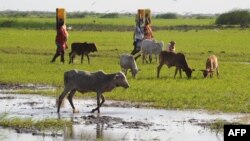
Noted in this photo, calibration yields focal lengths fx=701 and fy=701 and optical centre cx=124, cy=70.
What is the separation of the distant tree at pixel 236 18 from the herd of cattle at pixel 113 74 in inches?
3173

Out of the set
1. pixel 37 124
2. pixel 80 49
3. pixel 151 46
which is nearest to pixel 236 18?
pixel 151 46

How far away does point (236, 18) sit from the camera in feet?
380

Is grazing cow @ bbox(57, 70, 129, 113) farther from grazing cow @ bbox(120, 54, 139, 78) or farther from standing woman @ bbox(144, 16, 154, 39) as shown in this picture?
standing woman @ bbox(144, 16, 154, 39)

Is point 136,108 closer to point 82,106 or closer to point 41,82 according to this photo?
point 82,106

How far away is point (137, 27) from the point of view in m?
A: 37.5

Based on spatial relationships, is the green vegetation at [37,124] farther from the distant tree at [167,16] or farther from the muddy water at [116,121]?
the distant tree at [167,16]

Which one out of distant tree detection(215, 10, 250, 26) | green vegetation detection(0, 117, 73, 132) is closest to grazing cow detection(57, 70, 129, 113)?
green vegetation detection(0, 117, 73, 132)

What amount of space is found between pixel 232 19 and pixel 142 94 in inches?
3765

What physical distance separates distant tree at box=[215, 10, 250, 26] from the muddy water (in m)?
96.3

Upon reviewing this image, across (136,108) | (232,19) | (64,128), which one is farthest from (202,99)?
(232,19)

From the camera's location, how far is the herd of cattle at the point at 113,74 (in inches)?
731

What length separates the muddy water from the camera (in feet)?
50.1

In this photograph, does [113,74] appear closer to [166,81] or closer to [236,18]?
[166,81]

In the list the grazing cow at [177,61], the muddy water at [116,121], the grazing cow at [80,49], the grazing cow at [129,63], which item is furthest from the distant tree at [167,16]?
the muddy water at [116,121]
